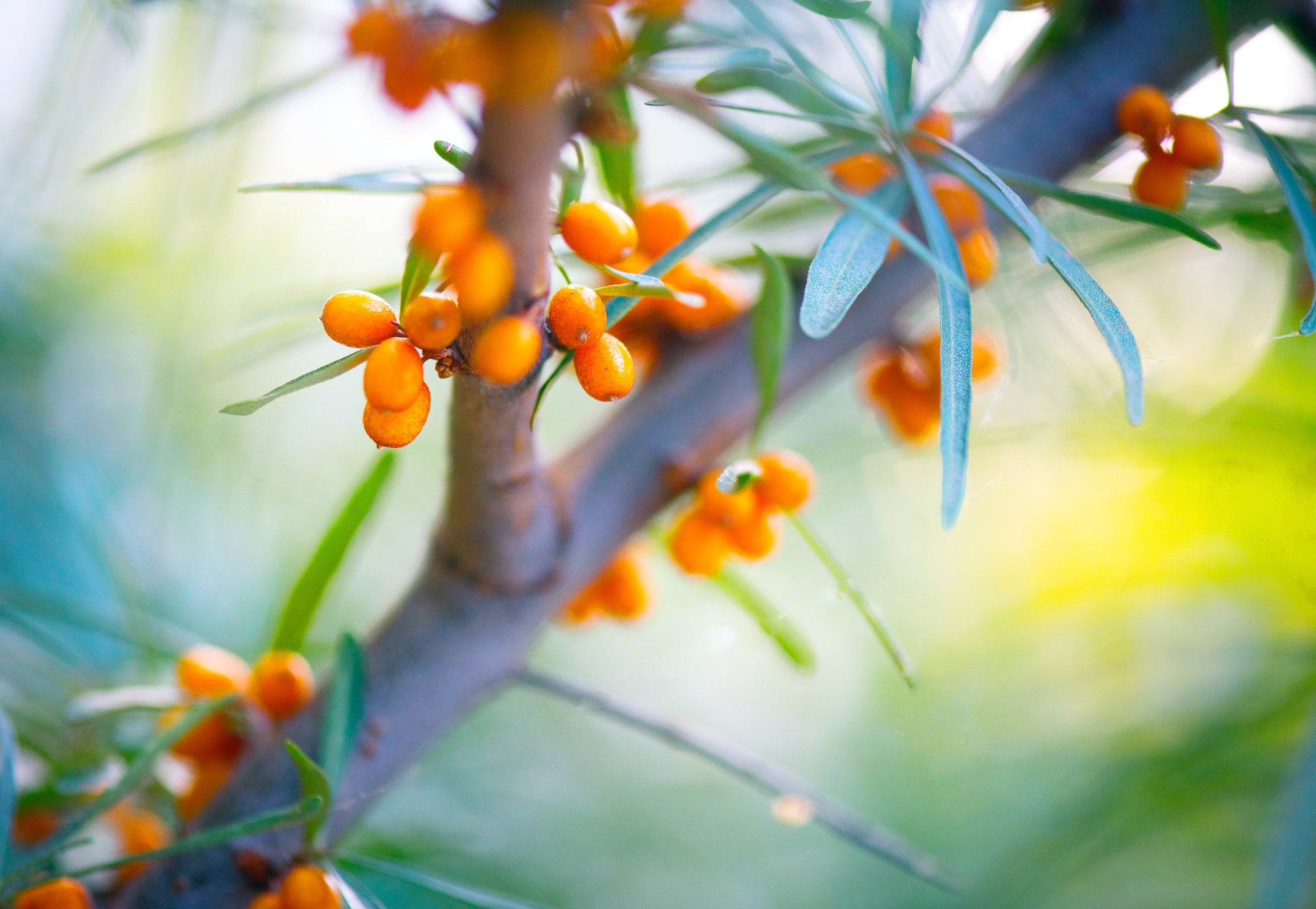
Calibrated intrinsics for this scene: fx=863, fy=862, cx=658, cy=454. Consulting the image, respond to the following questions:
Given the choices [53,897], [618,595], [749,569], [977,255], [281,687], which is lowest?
[53,897]

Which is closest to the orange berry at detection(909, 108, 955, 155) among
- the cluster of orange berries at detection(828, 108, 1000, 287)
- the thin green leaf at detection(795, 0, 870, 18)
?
the cluster of orange berries at detection(828, 108, 1000, 287)

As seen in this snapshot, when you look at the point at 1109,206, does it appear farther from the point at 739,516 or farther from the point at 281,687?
the point at 281,687

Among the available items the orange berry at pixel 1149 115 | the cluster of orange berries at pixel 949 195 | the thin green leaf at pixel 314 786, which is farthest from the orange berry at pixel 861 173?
the thin green leaf at pixel 314 786

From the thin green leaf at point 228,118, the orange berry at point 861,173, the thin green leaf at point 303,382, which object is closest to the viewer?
the thin green leaf at point 303,382

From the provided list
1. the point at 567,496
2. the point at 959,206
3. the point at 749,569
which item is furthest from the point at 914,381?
the point at 749,569

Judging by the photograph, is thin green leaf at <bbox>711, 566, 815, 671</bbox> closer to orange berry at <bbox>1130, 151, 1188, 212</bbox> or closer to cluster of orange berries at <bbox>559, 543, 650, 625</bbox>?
cluster of orange berries at <bbox>559, 543, 650, 625</bbox>

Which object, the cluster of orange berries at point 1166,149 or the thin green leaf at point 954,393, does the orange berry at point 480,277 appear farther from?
the cluster of orange berries at point 1166,149
